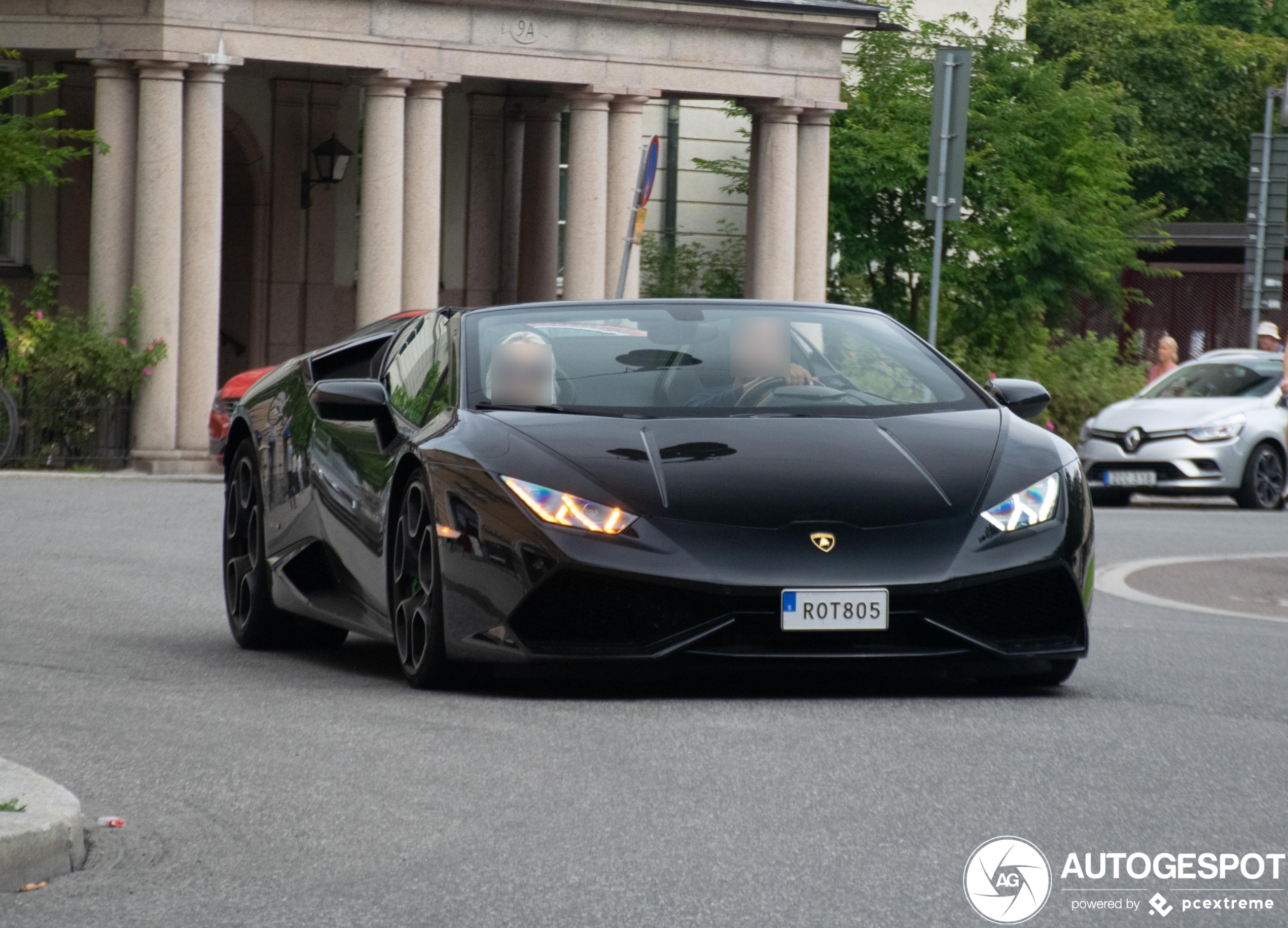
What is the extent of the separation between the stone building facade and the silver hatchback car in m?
7.77

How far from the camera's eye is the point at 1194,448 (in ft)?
74.0

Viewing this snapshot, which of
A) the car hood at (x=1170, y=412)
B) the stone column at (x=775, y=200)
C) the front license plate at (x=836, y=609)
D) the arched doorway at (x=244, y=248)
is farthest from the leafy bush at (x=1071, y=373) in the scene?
the front license plate at (x=836, y=609)

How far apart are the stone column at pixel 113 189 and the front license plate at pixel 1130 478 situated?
10516 mm

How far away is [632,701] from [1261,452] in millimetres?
16667

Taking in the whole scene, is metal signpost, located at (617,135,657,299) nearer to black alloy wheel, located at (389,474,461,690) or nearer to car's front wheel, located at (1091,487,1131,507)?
car's front wheel, located at (1091,487,1131,507)

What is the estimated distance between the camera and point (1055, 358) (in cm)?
3269

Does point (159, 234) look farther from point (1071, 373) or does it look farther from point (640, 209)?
point (1071, 373)

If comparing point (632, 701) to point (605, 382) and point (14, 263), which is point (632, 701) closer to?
point (605, 382)

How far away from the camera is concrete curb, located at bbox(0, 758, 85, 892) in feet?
16.1

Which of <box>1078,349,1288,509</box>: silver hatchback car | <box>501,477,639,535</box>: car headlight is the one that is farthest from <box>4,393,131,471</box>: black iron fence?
<box>501,477,639,535</box>: car headlight

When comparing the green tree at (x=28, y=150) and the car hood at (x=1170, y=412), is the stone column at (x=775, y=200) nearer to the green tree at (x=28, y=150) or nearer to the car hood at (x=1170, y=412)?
the car hood at (x=1170, y=412)

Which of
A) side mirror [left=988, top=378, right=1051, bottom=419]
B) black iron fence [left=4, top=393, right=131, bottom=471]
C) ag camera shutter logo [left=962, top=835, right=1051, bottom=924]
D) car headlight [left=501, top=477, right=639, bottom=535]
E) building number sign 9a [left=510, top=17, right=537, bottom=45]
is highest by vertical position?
building number sign 9a [left=510, top=17, right=537, bottom=45]

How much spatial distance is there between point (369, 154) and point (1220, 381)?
9.77 m

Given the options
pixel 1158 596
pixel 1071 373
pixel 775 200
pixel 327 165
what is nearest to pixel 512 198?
pixel 327 165
